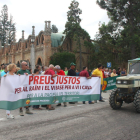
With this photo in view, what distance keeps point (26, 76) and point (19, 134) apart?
284 cm

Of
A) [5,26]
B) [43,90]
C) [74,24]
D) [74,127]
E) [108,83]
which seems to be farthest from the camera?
[5,26]

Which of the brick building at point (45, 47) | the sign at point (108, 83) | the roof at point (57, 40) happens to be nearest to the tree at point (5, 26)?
the brick building at point (45, 47)

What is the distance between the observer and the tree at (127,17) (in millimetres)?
29953

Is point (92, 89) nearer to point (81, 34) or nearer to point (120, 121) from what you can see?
point (120, 121)

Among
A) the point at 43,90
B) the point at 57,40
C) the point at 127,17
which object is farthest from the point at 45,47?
the point at 43,90

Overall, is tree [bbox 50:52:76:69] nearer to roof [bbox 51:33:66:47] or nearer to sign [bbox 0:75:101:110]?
roof [bbox 51:33:66:47]

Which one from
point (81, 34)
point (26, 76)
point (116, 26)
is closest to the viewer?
point (26, 76)

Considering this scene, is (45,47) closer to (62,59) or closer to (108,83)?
(62,59)

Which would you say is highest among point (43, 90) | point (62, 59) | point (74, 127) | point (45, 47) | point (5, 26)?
point (5, 26)

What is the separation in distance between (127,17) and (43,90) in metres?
28.0

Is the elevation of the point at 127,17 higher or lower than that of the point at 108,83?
higher

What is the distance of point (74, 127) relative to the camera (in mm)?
5461

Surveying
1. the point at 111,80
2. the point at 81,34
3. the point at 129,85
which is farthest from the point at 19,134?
the point at 81,34

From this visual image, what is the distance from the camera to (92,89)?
9484mm
